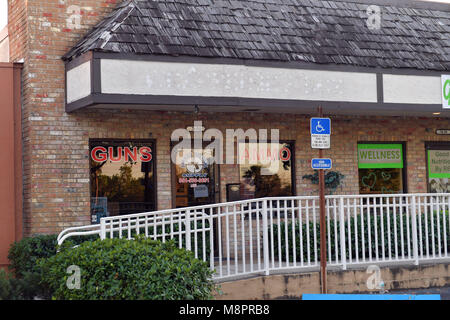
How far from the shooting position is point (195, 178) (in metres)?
11.8

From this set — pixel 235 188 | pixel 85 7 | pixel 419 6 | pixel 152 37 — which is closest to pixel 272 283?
pixel 235 188

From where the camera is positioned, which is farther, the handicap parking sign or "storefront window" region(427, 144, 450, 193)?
"storefront window" region(427, 144, 450, 193)

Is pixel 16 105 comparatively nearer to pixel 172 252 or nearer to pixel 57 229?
pixel 57 229

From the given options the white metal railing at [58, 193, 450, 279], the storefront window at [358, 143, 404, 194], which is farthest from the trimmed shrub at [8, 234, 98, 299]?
the storefront window at [358, 143, 404, 194]

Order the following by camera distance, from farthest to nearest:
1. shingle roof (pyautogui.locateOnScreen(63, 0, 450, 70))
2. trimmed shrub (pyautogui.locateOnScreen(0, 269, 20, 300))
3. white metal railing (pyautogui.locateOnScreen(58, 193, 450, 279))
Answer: shingle roof (pyautogui.locateOnScreen(63, 0, 450, 70)) < white metal railing (pyautogui.locateOnScreen(58, 193, 450, 279)) < trimmed shrub (pyautogui.locateOnScreen(0, 269, 20, 300))

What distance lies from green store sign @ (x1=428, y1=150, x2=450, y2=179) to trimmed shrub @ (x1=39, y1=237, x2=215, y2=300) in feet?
27.6

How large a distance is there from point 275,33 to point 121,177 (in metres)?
3.82

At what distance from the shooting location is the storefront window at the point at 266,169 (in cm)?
1216

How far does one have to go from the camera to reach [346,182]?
1287cm

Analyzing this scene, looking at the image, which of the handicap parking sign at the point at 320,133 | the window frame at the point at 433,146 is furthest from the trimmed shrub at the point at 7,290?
the window frame at the point at 433,146

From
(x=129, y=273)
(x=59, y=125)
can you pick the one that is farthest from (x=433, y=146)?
(x=129, y=273)

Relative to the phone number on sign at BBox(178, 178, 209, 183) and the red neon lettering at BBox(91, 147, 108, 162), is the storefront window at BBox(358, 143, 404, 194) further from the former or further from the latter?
the red neon lettering at BBox(91, 147, 108, 162)

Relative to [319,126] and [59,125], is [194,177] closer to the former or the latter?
[59,125]

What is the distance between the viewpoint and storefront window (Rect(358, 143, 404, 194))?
13.2 m
